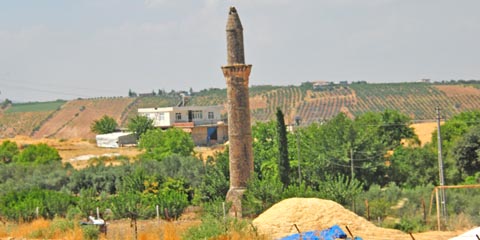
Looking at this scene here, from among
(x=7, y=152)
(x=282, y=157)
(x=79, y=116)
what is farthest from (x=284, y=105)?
(x=282, y=157)

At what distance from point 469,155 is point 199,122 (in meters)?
33.5

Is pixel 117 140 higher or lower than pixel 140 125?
lower

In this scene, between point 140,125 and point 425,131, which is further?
point 425,131

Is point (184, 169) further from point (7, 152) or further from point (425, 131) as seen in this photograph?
point (425, 131)

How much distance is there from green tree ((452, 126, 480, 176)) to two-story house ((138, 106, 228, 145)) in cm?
3130

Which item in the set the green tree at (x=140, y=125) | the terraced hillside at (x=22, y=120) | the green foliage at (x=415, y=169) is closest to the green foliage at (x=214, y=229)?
the green foliage at (x=415, y=169)

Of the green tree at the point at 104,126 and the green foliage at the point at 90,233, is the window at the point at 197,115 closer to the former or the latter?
the green tree at the point at 104,126

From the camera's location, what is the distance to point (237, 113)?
31.1 metres

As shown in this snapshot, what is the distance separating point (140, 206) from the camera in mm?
31484

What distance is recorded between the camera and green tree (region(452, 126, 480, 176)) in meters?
45.8

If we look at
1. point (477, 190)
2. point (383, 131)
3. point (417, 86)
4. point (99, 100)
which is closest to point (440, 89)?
point (417, 86)

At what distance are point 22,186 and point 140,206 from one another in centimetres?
1304

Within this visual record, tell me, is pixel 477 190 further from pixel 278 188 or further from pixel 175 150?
pixel 175 150

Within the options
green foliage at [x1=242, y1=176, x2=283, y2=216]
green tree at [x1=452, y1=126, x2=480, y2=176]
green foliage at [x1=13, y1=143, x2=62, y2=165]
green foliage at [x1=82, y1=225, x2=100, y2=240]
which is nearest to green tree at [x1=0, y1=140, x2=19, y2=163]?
green foliage at [x1=13, y1=143, x2=62, y2=165]
